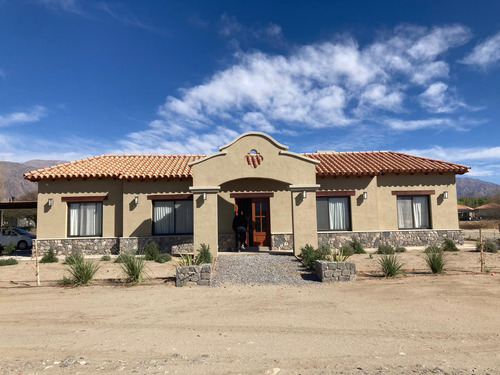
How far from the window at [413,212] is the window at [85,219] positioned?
1515 cm

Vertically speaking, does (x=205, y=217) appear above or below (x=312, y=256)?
above

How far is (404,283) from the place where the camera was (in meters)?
8.99

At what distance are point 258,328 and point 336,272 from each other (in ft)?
14.2

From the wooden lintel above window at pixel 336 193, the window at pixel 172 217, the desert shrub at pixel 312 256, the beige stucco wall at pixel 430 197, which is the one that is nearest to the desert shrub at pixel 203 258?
the desert shrub at pixel 312 256

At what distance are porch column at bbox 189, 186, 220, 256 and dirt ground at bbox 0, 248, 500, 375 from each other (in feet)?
11.4

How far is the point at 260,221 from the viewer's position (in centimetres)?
1598

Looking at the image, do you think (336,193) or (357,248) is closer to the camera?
(357,248)

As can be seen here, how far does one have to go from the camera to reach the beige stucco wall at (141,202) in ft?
50.9

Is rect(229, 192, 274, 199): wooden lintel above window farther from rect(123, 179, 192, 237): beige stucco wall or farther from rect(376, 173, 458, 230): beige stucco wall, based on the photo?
rect(376, 173, 458, 230): beige stucco wall

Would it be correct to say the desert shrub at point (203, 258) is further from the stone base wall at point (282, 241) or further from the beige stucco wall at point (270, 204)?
the stone base wall at point (282, 241)

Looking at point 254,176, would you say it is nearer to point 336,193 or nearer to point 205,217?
point 205,217

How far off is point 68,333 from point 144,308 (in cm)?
171

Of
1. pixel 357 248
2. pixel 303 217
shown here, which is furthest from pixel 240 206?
pixel 357 248

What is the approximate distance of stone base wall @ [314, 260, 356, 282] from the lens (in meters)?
9.54
